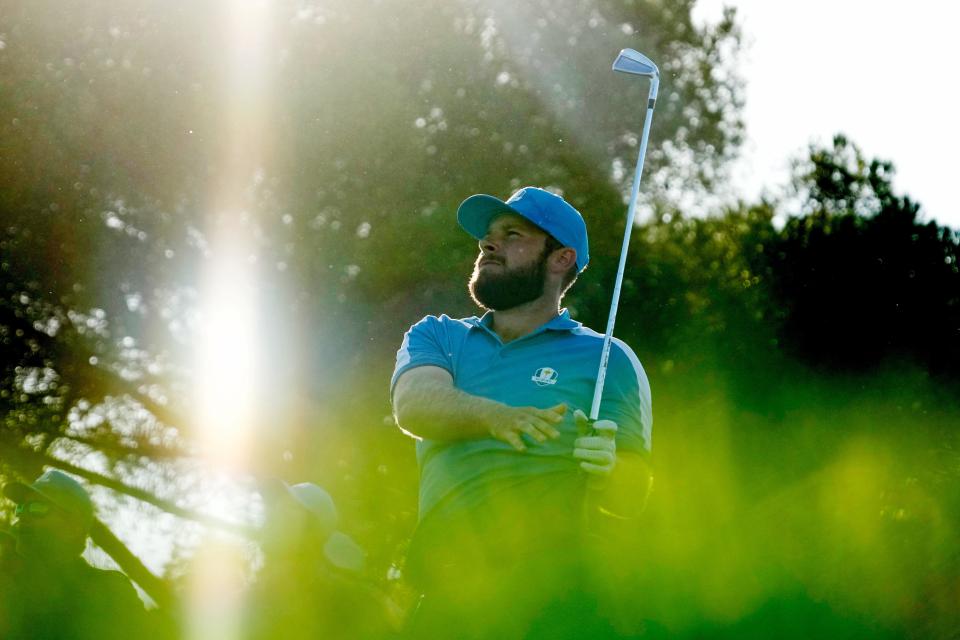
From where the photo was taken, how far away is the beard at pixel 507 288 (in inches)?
145

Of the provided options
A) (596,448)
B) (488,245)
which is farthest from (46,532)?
(596,448)

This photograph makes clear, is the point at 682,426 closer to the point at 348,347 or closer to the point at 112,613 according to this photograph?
the point at 348,347

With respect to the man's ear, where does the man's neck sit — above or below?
below

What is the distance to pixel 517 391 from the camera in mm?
3424

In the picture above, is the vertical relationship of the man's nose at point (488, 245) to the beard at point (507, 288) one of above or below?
above

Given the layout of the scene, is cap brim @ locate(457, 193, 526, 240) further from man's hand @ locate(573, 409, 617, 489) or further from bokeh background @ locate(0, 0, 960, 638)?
bokeh background @ locate(0, 0, 960, 638)

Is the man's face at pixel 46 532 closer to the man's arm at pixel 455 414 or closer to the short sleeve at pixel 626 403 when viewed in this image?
the man's arm at pixel 455 414

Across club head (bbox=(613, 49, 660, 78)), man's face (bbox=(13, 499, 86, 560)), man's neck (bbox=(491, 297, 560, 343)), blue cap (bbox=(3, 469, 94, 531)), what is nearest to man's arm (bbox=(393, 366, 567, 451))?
man's neck (bbox=(491, 297, 560, 343))

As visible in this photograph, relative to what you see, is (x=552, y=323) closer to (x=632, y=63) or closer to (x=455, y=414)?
(x=455, y=414)

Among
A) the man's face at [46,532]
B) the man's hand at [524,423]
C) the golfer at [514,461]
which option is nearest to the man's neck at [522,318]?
the golfer at [514,461]

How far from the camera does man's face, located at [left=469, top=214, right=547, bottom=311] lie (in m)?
3.69

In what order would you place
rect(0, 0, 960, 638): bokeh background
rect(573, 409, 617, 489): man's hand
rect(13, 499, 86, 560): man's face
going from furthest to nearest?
rect(0, 0, 960, 638): bokeh background → rect(13, 499, 86, 560): man's face → rect(573, 409, 617, 489): man's hand

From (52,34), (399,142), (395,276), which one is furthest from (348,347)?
(52,34)

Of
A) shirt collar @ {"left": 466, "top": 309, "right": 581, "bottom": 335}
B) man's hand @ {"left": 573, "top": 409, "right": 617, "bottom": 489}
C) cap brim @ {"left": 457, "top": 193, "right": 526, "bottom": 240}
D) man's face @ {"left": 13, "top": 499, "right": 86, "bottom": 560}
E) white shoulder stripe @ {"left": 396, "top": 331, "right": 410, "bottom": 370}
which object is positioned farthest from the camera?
man's face @ {"left": 13, "top": 499, "right": 86, "bottom": 560}
